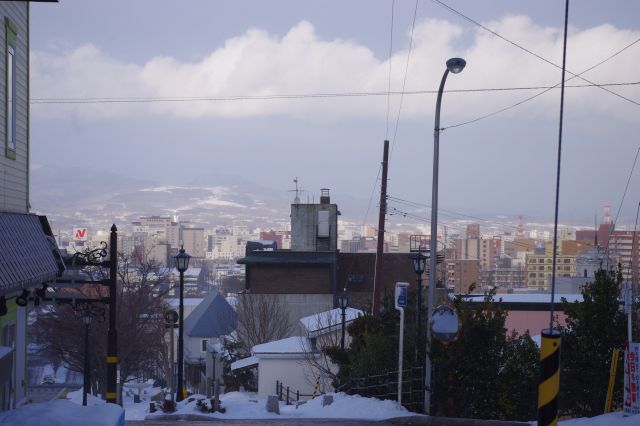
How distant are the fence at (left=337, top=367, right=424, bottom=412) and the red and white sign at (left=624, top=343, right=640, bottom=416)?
6098mm

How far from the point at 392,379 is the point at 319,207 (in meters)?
38.2

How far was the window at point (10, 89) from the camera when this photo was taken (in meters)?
13.0

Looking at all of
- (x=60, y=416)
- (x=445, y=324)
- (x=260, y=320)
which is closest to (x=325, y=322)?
(x=260, y=320)

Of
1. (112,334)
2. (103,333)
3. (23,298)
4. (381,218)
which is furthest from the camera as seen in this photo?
(103,333)

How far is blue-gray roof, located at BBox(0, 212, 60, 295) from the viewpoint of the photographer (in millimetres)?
10047

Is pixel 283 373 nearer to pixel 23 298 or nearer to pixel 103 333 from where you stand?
pixel 103 333

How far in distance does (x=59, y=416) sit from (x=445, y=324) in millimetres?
8380

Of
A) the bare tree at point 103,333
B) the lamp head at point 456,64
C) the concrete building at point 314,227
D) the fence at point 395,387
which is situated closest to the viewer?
the lamp head at point 456,64

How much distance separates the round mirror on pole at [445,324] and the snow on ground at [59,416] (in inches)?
297

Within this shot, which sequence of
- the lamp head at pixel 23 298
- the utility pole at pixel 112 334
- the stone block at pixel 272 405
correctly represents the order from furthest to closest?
the stone block at pixel 272 405
the utility pole at pixel 112 334
the lamp head at pixel 23 298

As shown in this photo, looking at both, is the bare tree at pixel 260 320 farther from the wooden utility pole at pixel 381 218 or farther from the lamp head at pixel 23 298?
the lamp head at pixel 23 298

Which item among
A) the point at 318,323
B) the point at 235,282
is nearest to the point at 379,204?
the point at 318,323

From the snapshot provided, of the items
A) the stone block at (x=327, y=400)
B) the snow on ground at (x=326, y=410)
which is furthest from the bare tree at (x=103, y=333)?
the stone block at (x=327, y=400)

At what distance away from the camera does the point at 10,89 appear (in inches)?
523
